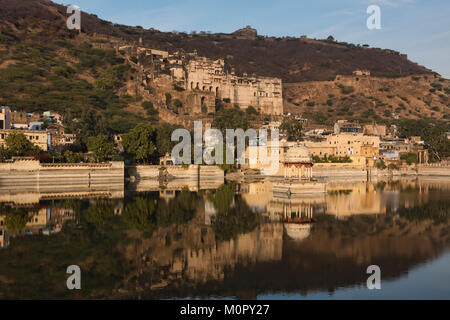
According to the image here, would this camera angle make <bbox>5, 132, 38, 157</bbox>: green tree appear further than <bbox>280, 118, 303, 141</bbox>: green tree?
A: No

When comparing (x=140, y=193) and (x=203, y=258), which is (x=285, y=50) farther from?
(x=203, y=258)

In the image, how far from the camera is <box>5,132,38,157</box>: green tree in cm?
4939

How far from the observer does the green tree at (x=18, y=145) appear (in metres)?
49.4

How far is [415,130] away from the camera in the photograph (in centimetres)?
9625

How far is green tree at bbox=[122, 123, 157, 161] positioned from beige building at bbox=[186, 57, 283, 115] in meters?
28.2

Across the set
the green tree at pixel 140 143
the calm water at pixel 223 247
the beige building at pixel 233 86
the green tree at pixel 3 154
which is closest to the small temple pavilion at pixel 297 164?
the calm water at pixel 223 247

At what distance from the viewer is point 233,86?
95000 millimetres

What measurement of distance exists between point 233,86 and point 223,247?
71.5 metres

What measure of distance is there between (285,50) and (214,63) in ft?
321

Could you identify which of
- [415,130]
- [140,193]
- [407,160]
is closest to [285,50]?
[415,130]

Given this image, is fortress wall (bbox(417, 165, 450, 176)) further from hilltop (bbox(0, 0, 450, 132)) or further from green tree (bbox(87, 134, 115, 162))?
green tree (bbox(87, 134, 115, 162))

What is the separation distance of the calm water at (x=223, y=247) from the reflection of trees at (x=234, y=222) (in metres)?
0.06

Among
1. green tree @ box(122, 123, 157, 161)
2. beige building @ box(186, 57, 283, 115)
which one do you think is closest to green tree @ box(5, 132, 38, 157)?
green tree @ box(122, 123, 157, 161)
